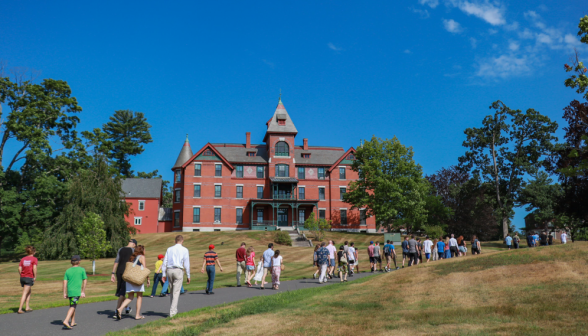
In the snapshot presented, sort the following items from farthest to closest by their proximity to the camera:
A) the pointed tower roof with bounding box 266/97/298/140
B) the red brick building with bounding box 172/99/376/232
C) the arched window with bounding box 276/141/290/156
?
the arched window with bounding box 276/141/290/156, the pointed tower roof with bounding box 266/97/298/140, the red brick building with bounding box 172/99/376/232

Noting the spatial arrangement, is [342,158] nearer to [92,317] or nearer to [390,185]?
[390,185]

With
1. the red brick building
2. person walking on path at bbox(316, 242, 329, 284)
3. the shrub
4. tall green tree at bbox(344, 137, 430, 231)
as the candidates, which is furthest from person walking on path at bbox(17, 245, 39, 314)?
the red brick building

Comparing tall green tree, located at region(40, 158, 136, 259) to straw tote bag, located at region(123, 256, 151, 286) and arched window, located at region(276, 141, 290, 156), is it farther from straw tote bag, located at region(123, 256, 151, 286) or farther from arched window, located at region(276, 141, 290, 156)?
straw tote bag, located at region(123, 256, 151, 286)

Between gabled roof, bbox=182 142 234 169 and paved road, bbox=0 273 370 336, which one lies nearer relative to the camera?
paved road, bbox=0 273 370 336

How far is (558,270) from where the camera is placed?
13.9 meters

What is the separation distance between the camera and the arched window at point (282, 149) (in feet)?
182

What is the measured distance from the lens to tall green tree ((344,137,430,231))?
155ft

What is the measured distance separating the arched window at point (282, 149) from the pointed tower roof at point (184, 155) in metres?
11.9

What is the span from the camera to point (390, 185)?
47250 millimetres

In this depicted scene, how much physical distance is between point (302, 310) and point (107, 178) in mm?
30465

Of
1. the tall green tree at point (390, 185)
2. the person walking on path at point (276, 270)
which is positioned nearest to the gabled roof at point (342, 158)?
the tall green tree at point (390, 185)

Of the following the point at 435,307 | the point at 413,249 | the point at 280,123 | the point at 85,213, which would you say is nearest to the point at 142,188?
the point at 280,123

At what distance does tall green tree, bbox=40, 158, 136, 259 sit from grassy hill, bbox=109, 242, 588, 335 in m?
25.4

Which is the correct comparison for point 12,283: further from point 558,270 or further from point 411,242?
point 558,270
